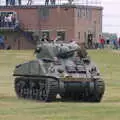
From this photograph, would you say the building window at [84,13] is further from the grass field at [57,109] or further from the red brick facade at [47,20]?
the grass field at [57,109]

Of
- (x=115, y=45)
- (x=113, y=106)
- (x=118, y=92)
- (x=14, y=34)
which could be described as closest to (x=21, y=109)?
(x=113, y=106)

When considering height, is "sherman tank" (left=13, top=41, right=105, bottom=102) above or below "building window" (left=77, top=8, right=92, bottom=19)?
below

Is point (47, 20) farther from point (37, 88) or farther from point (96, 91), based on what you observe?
point (96, 91)

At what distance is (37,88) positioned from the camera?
25.1 metres

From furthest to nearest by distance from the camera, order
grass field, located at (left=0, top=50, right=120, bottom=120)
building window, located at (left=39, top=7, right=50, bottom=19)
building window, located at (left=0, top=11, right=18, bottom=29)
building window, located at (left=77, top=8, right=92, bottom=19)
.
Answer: building window, located at (left=77, top=8, right=92, bottom=19) → building window, located at (left=39, top=7, right=50, bottom=19) → building window, located at (left=0, top=11, right=18, bottom=29) → grass field, located at (left=0, top=50, right=120, bottom=120)

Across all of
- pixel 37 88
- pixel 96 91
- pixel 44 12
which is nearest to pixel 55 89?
pixel 37 88

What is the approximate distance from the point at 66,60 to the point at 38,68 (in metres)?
1.08

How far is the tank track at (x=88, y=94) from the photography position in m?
24.6

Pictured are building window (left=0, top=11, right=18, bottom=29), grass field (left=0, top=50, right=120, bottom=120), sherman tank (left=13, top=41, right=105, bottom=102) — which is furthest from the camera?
building window (left=0, top=11, right=18, bottom=29)

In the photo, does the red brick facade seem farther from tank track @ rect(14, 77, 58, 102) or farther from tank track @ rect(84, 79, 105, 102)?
tank track @ rect(84, 79, 105, 102)

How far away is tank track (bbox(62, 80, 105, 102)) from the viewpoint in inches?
969

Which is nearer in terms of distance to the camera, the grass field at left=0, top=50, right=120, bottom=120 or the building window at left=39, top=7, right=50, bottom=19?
the grass field at left=0, top=50, right=120, bottom=120

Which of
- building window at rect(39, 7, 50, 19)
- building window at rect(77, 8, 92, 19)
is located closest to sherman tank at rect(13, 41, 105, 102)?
building window at rect(39, 7, 50, 19)

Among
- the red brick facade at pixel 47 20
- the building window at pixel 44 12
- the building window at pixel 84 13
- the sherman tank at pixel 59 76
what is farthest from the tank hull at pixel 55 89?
the building window at pixel 84 13
